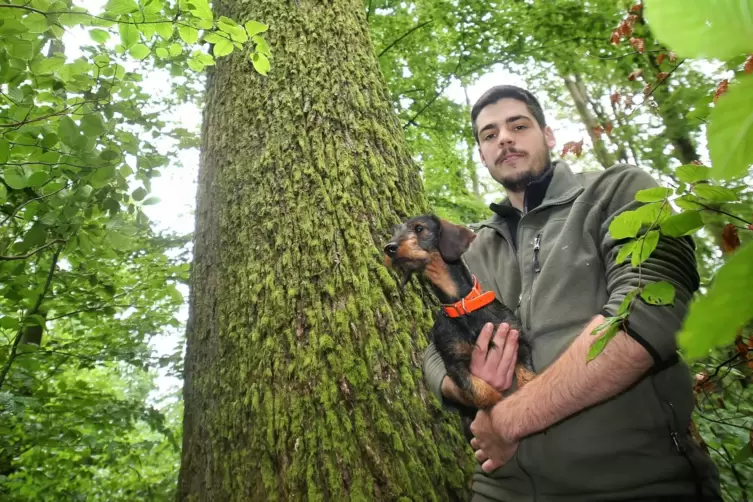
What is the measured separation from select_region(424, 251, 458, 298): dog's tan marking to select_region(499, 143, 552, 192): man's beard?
56 centimetres

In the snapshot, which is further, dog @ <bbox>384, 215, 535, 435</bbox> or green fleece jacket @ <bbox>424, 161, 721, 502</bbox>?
dog @ <bbox>384, 215, 535, 435</bbox>

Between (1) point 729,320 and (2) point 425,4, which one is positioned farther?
(2) point 425,4

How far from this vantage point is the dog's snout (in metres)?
2.16

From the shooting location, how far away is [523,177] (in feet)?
7.54

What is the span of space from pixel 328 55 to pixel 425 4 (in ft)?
10.9

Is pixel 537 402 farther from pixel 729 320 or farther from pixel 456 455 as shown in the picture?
pixel 729 320

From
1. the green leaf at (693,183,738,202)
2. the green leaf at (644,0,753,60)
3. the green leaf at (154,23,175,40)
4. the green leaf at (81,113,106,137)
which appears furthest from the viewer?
the green leaf at (81,113,106,137)

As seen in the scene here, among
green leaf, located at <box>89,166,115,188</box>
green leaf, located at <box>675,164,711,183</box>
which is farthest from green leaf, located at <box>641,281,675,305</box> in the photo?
green leaf, located at <box>89,166,115,188</box>

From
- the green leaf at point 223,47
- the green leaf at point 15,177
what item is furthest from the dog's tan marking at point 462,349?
the green leaf at point 15,177

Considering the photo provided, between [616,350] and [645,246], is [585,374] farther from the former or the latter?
[645,246]

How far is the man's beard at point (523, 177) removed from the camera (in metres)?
2.29

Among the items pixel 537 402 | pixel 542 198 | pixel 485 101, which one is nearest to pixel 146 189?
pixel 485 101

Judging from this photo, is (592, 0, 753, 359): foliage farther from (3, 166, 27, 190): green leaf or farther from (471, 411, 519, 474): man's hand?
(3, 166, 27, 190): green leaf

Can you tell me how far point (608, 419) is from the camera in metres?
1.54
